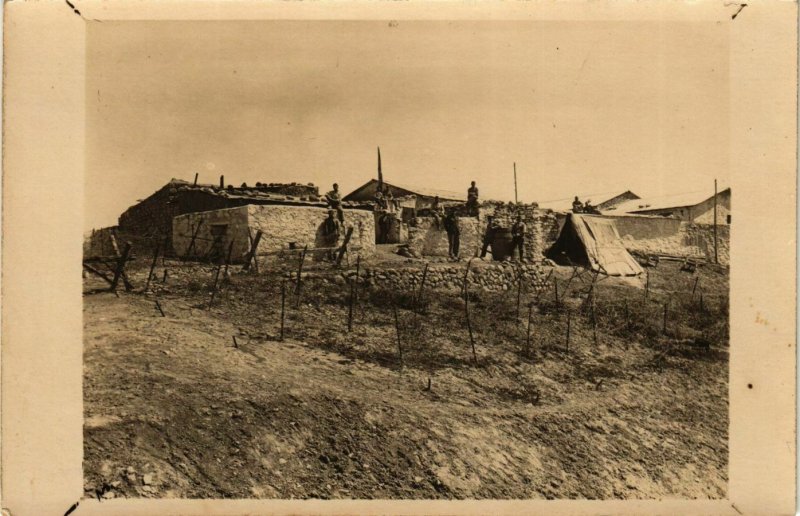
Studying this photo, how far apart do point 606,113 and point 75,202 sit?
537cm

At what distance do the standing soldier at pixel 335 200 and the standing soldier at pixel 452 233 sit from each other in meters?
1.71

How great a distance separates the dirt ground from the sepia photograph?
0.02 meters

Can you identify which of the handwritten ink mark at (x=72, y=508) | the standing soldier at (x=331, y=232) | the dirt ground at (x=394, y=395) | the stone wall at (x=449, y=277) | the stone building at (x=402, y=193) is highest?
the stone building at (x=402, y=193)

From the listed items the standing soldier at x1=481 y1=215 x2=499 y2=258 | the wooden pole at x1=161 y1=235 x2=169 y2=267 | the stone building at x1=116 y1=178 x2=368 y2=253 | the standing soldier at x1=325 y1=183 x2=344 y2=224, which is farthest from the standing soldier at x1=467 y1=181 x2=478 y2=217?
the wooden pole at x1=161 y1=235 x2=169 y2=267

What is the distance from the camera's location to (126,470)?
394 cm

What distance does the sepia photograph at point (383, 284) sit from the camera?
4.15 m

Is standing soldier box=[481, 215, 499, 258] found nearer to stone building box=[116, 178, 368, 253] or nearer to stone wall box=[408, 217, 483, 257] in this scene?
stone wall box=[408, 217, 483, 257]

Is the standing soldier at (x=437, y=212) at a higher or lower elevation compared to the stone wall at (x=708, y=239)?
higher

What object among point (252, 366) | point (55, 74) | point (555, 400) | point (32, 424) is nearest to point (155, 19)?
point (55, 74)

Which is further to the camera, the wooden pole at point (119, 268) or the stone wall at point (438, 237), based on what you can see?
the stone wall at point (438, 237)

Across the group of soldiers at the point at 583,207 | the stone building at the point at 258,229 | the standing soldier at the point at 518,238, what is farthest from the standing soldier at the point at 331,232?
the group of soldiers at the point at 583,207

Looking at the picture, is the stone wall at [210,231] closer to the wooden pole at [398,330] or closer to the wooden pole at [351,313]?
the wooden pole at [351,313]

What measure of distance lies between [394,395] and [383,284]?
4.60 feet

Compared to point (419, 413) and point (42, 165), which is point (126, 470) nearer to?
point (419, 413)
